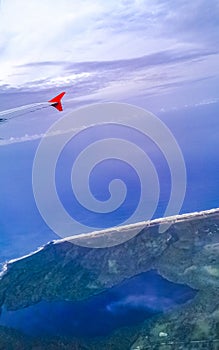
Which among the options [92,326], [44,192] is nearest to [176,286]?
[92,326]

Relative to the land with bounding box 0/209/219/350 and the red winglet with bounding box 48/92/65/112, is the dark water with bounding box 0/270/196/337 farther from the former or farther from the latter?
the red winglet with bounding box 48/92/65/112

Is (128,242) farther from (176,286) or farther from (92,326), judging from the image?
(92,326)

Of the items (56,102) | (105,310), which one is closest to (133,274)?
(105,310)

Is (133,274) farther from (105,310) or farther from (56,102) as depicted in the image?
(56,102)

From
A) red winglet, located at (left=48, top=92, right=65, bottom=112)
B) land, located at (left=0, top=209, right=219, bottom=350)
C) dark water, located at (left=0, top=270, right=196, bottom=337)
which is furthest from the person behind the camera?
dark water, located at (left=0, top=270, right=196, bottom=337)

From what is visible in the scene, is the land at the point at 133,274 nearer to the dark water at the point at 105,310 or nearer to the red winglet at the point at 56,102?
the dark water at the point at 105,310

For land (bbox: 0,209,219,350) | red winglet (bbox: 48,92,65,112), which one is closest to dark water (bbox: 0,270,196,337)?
land (bbox: 0,209,219,350)

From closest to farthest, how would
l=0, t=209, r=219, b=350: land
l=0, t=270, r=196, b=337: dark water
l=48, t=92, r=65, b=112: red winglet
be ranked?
l=48, t=92, r=65, b=112: red winglet < l=0, t=209, r=219, b=350: land < l=0, t=270, r=196, b=337: dark water

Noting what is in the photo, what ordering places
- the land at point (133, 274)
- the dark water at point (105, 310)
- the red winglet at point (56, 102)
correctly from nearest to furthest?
1. the red winglet at point (56, 102)
2. the land at point (133, 274)
3. the dark water at point (105, 310)

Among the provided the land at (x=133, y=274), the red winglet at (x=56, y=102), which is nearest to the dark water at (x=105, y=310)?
the land at (x=133, y=274)
